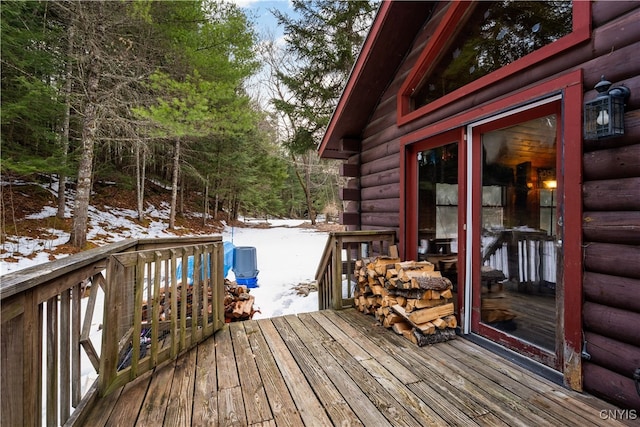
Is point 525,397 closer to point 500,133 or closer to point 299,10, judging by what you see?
point 500,133

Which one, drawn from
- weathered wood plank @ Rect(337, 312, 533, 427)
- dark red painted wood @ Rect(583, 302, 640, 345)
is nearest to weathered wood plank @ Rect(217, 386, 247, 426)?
weathered wood plank @ Rect(337, 312, 533, 427)

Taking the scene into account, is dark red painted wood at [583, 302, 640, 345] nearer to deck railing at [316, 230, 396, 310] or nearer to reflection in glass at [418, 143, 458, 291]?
reflection in glass at [418, 143, 458, 291]

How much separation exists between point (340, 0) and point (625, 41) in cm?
824

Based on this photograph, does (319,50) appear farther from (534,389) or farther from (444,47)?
(534,389)

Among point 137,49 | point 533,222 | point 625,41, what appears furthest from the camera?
point 137,49

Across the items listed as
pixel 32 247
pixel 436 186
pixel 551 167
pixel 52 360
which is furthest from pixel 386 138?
pixel 32 247

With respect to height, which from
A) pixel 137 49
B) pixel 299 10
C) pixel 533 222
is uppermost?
pixel 299 10

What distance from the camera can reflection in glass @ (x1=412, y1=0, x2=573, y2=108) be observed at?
2.29 meters

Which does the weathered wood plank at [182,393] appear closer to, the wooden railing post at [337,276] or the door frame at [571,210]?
the wooden railing post at [337,276]

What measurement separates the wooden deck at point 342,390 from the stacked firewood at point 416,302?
120 millimetres

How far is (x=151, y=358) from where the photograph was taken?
7.32ft

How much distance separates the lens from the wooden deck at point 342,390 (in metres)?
1.72

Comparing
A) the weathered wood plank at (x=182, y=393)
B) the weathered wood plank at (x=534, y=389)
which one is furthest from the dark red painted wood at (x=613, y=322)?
the weathered wood plank at (x=182, y=393)

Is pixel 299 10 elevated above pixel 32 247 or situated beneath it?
elevated above
